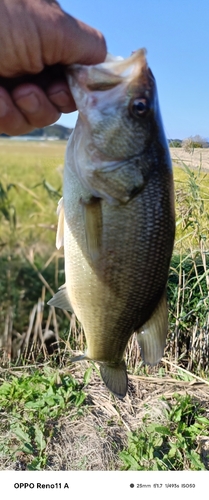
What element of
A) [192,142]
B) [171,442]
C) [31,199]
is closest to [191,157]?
[192,142]

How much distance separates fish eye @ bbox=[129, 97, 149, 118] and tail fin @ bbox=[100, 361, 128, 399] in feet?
1.18

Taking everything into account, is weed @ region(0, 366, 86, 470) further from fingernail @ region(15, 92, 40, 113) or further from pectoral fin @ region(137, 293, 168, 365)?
fingernail @ region(15, 92, 40, 113)

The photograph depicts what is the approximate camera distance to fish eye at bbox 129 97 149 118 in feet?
1.83

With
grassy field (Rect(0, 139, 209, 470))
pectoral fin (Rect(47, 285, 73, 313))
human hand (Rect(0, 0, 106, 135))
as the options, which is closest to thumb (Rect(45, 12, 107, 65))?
human hand (Rect(0, 0, 106, 135))

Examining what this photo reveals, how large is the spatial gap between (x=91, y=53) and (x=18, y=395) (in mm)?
1211

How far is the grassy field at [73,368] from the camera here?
4.51 feet

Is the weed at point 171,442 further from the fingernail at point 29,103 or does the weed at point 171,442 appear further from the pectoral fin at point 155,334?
the fingernail at point 29,103

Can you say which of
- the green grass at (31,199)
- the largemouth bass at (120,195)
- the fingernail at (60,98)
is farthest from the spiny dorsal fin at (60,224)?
the green grass at (31,199)

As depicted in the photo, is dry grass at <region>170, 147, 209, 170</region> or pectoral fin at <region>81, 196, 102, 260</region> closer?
pectoral fin at <region>81, 196, 102, 260</region>

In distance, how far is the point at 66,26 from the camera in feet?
1.84

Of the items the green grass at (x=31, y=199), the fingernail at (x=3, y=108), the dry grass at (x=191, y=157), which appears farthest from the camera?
the green grass at (x=31, y=199)

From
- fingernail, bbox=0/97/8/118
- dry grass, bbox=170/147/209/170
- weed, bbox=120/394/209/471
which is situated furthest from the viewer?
dry grass, bbox=170/147/209/170

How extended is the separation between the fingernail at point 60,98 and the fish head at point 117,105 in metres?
0.05
